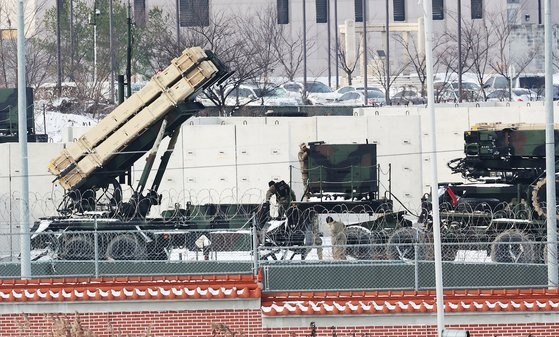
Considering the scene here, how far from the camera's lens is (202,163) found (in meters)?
34.8

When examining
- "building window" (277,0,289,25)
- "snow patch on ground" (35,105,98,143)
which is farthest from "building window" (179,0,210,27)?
"snow patch on ground" (35,105,98,143)

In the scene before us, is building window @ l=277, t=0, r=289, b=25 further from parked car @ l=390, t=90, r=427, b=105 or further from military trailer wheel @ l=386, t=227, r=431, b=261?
military trailer wheel @ l=386, t=227, r=431, b=261

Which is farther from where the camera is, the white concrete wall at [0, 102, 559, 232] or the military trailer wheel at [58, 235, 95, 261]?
the white concrete wall at [0, 102, 559, 232]

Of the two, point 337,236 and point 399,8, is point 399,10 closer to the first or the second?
point 399,8

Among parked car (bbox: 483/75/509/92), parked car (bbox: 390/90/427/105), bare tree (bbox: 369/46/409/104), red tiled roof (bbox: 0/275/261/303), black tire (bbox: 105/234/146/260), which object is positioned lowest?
red tiled roof (bbox: 0/275/261/303)

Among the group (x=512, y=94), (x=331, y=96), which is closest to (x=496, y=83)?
(x=512, y=94)

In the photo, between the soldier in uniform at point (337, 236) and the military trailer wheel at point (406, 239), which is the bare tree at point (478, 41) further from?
the soldier in uniform at point (337, 236)

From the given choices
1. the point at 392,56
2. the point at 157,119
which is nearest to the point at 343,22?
the point at 392,56

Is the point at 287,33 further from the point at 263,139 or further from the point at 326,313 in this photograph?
the point at 326,313

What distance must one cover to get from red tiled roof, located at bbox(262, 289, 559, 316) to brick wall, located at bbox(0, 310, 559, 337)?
0.76ft

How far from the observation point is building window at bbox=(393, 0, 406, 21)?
73.5 metres

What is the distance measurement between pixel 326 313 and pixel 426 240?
8.27 meters

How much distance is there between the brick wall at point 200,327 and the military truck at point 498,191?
22.7ft

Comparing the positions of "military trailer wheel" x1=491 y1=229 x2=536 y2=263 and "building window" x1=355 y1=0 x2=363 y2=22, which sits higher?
Result: "building window" x1=355 y1=0 x2=363 y2=22
